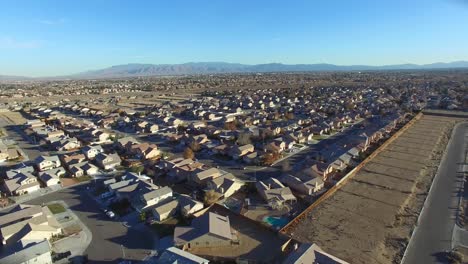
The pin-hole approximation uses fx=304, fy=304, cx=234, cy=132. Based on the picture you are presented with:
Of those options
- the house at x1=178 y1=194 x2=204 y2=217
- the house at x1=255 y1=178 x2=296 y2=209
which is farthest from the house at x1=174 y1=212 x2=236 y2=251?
the house at x1=255 y1=178 x2=296 y2=209

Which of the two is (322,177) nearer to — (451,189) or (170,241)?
(451,189)

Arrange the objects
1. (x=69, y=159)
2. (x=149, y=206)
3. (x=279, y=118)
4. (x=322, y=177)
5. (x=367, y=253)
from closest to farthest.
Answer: (x=367, y=253)
(x=149, y=206)
(x=322, y=177)
(x=69, y=159)
(x=279, y=118)

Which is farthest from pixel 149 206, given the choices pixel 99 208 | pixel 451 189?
pixel 451 189

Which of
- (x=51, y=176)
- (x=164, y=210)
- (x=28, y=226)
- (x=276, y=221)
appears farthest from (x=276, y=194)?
(x=51, y=176)

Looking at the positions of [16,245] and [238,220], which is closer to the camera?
[16,245]

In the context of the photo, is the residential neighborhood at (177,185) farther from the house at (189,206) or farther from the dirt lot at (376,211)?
the dirt lot at (376,211)

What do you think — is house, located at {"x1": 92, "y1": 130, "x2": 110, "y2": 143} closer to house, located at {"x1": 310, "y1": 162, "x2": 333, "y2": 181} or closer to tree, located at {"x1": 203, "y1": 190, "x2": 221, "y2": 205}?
tree, located at {"x1": 203, "y1": 190, "x2": 221, "y2": 205}

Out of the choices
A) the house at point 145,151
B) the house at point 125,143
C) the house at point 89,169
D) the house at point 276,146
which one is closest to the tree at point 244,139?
the house at point 276,146
